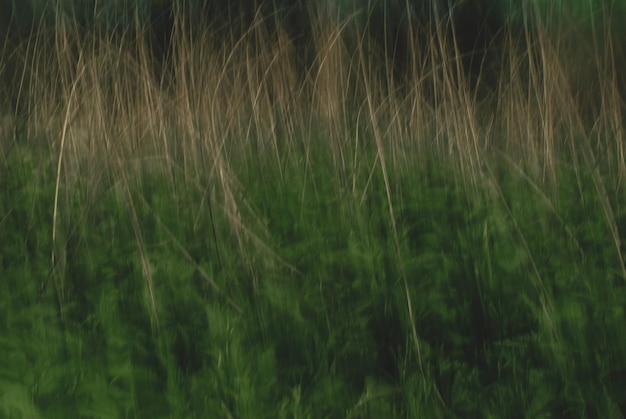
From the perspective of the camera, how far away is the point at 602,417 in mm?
1348

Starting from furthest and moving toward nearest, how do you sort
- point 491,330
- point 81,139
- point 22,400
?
point 81,139
point 491,330
point 22,400

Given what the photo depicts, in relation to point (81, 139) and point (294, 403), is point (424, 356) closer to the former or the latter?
point (294, 403)

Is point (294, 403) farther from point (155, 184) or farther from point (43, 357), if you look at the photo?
point (155, 184)

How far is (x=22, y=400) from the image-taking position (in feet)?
4.17

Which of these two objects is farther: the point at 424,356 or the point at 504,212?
the point at 504,212

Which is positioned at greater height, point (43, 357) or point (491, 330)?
point (43, 357)

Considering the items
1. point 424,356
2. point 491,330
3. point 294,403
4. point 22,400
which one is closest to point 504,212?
point 491,330

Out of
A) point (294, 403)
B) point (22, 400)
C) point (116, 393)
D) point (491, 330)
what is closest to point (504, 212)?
point (491, 330)

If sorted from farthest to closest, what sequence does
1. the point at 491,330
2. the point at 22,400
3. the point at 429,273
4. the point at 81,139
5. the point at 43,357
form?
the point at 81,139 → the point at 429,273 → the point at 491,330 → the point at 43,357 → the point at 22,400

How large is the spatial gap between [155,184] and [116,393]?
1150 millimetres

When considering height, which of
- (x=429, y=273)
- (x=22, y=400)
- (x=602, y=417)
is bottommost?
(x=602, y=417)

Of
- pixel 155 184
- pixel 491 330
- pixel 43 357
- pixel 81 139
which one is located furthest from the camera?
pixel 155 184

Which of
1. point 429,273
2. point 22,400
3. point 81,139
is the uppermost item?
point 81,139

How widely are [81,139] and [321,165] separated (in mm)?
687
